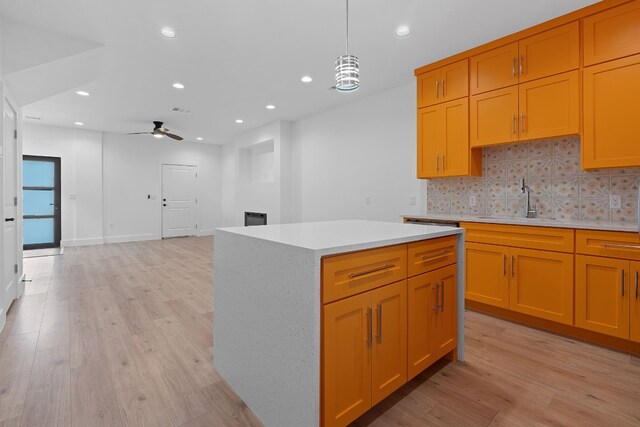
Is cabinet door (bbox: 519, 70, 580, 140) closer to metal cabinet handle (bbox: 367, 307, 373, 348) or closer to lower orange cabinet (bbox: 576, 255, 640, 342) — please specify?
lower orange cabinet (bbox: 576, 255, 640, 342)

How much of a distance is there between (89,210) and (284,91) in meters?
5.86

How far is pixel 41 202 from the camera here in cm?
670

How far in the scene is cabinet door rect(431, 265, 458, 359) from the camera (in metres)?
1.85

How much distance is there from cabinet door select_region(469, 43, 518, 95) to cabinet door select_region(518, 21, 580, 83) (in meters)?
0.07

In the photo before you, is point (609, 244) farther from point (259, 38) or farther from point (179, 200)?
point (179, 200)

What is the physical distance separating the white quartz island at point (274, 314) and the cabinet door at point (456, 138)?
67.1 inches

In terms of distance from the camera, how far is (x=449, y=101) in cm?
330

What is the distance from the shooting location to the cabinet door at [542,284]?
239 centimetres

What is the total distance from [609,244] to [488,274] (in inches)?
35.6

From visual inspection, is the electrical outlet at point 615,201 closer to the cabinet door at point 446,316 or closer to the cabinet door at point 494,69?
the cabinet door at point 494,69

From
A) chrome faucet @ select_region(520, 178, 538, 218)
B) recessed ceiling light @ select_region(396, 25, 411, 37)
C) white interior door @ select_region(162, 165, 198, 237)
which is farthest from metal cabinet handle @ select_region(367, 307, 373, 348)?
white interior door @ select_region(162, 165, 198, 237)

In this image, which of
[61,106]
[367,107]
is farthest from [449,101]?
[61,106]

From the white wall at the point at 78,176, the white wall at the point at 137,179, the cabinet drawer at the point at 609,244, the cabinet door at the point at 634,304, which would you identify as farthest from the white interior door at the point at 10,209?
the cabinet door at the point at 634,304

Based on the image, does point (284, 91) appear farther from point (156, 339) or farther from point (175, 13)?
point (156, 339)
